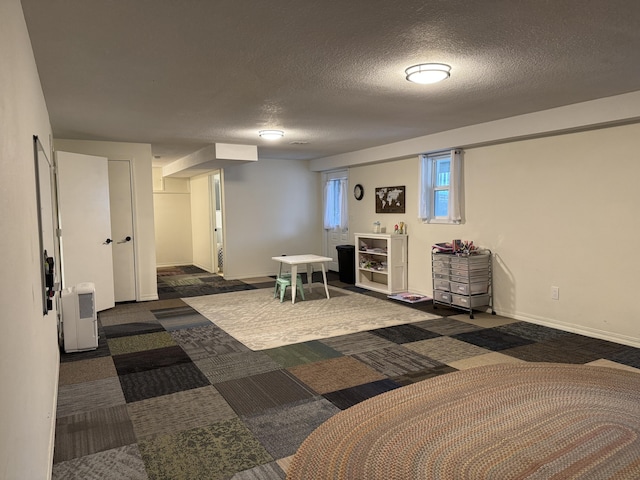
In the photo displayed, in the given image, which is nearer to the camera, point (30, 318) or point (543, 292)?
point (30, 318)

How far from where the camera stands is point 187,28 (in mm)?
2322

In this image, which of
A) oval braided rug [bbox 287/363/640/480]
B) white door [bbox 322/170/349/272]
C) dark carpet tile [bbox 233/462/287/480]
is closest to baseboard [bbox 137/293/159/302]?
white door [bbox 322/170/349/272]

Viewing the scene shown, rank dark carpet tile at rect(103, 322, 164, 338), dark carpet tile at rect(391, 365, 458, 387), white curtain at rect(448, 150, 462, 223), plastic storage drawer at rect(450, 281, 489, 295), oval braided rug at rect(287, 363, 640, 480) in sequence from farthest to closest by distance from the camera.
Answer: white curtain at rect(448, 150, 462, 223), plastic storage drawer at rect(450, 281, 489, 295), dark carpet tile at rect(103, 322, 164, 338), dark carpet tile at rect(391, 365, 458, 387), oval braided rug at rect(287, 363, 640, 480)

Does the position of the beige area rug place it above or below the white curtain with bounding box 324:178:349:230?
below

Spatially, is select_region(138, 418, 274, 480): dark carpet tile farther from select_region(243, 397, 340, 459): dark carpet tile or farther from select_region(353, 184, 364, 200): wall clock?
select_region(353, 184, 364, 200): wall clock

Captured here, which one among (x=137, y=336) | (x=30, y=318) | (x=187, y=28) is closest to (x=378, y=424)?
(x=30, y=318)

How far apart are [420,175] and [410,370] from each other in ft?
11.3

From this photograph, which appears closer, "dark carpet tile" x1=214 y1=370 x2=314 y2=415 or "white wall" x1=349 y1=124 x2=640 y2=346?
"dark carpet tile" x1=214 y1=370 x2=314 y2=415

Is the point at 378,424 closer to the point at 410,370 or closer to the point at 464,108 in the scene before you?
the point at 410,370

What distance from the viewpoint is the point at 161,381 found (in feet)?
10.8

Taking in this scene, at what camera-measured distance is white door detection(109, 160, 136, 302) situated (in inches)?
235

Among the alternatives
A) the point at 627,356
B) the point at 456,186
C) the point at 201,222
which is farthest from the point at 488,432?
the point at 201,222

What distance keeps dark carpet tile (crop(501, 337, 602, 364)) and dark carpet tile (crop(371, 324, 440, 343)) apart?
777 millimetres

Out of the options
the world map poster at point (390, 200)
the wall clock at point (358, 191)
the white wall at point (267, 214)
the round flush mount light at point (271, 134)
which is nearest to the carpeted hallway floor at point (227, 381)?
the world map poster at point (390, 200)
